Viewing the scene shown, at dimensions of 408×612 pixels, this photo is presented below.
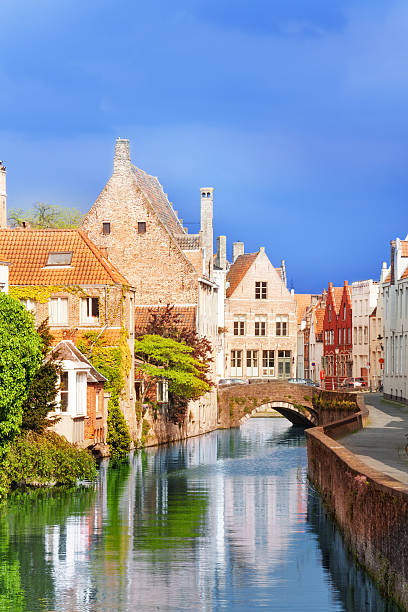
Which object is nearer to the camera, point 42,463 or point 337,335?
point 42,463

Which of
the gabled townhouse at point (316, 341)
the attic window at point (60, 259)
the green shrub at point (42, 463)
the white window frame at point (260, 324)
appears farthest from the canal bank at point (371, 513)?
the gabled townhouse at point (316, 341)

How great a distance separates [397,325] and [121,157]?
2123 centimetres

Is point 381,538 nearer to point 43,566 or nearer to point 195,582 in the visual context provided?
point 195,582

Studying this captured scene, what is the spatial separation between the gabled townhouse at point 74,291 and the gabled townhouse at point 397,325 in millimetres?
17958

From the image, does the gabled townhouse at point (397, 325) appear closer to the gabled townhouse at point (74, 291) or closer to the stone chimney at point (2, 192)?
the gabled townhouse at point (74, 291)

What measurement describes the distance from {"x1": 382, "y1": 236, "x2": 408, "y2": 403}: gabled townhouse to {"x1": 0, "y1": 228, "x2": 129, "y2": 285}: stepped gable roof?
1877 centimetres

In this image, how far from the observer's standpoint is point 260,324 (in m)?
115

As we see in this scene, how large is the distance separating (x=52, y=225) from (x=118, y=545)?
71.5 metres

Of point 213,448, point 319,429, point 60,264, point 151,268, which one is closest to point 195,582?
point 319,429

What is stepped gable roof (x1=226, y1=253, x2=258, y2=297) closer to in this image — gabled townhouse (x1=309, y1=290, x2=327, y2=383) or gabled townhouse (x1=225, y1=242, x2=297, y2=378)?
gabled townhouse (x1=225, y1=242, x2=297, y2=378)

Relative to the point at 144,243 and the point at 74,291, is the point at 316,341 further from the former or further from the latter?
the point at 74,291

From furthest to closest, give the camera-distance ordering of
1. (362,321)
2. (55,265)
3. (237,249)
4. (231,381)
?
(237,249) < (362,321) < (231,381) < (55,265)

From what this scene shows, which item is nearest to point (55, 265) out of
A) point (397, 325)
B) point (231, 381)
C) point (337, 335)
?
point (397, 325)

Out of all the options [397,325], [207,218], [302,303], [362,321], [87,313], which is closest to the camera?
[87,313]
